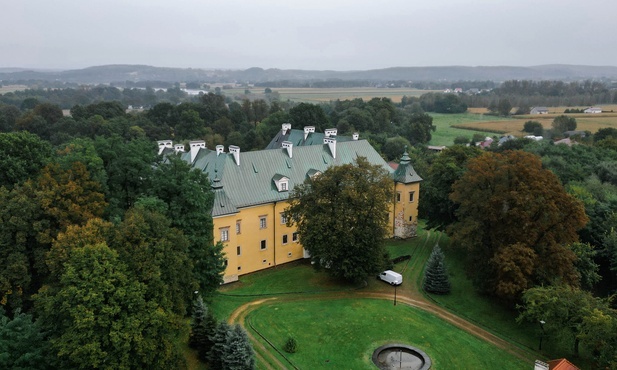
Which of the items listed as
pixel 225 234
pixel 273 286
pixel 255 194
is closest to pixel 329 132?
pixel 255 194

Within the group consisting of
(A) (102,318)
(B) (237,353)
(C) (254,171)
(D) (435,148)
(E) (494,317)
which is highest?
(C) (254,171)

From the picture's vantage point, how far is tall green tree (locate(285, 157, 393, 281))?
36.6 m

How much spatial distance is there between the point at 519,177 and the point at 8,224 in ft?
116

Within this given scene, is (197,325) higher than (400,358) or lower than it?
higher

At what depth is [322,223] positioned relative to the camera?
3634 cm

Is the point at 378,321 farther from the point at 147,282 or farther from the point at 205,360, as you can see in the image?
the point at 147,282

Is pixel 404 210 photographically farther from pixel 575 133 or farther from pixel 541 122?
pixel 541 122

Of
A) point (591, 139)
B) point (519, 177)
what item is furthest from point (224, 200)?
point (591, 139)

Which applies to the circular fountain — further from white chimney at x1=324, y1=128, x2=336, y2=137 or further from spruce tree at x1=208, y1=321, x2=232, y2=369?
white chimney at x1=324, y1=128, x2=336, y2=137

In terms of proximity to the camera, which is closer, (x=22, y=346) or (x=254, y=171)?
(x=22, y=346)

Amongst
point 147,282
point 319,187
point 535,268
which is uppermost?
point 319,187

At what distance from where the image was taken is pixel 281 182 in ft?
144

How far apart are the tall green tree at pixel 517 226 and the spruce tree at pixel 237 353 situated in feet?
60.9

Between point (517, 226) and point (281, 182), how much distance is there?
68.4 feet
